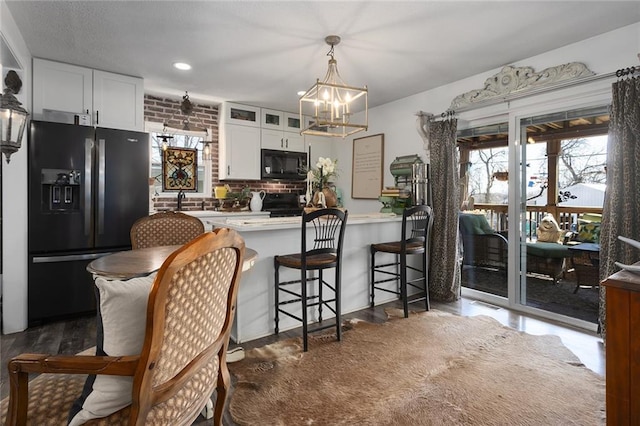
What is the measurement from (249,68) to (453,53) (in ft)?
6.80

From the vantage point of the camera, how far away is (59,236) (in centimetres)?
308

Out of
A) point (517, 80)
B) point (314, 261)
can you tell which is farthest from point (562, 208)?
point (314, 261)

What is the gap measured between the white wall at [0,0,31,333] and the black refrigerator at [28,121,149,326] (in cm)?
5

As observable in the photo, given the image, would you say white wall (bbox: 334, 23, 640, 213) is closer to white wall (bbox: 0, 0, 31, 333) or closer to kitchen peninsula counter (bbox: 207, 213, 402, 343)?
kitchen peninsula counter (bbox: 207, 213, 402, 343)

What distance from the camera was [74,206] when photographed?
10.3 feet

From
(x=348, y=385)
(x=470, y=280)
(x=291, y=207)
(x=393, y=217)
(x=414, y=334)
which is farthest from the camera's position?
(x=291, y=207)

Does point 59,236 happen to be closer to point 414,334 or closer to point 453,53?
point 414,334

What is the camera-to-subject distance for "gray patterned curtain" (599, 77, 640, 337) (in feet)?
8.28

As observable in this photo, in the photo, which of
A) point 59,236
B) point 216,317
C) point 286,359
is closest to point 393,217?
point 286,359

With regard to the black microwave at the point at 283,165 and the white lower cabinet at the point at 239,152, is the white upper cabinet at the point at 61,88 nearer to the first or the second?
the white lower cabinet at the point at 239,152

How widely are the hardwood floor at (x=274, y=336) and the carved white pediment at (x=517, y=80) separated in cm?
223

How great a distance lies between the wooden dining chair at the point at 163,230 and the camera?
2.44m

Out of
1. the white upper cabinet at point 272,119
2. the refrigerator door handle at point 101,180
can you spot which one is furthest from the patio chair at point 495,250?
the refrigerator door handle at point 101,180

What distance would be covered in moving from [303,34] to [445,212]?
2426 millimetres
